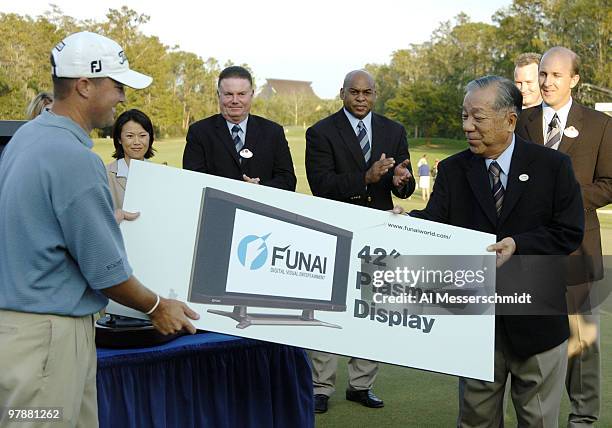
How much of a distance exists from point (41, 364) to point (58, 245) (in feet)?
1.27

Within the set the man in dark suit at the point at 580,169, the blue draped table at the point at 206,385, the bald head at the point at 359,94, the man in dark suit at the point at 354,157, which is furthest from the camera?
the bald head at the point at 359,94

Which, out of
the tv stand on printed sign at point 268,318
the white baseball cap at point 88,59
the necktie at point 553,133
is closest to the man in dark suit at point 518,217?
the tv stand on printed sign at point 268,318

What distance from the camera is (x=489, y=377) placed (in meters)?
3.25

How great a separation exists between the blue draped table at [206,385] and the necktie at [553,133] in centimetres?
182

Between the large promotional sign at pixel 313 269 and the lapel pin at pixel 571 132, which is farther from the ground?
the lapel pin at pixel 571 132

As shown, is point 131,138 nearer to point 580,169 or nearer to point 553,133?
point 553,133

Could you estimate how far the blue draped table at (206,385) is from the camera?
3479 mm

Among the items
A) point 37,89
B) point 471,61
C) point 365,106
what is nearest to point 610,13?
point 471,61

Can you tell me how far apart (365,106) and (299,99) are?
258ft

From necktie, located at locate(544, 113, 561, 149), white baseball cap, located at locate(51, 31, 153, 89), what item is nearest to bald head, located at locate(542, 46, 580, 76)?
necktie, located at locate(544, 113, 561, 149)

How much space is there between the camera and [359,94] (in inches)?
210

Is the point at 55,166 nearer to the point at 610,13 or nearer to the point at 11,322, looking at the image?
the point at 11,322

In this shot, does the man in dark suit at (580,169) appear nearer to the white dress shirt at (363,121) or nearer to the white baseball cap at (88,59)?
the white dress shirt at (363,121)

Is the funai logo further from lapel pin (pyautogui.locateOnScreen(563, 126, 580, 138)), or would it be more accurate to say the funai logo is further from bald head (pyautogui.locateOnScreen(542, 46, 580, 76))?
bald head (pyautogui.locateOnScreen(542, 46, 580, 76))
